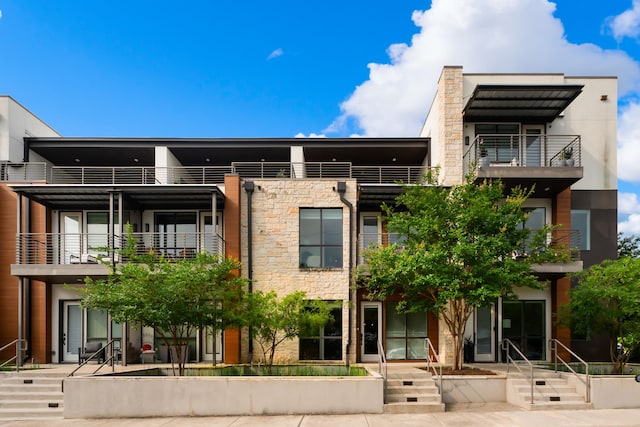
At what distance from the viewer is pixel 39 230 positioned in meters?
17.1

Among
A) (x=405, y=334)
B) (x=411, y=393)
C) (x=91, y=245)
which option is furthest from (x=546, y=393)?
(x=91, y=245)

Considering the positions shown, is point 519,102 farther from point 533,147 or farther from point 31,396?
point 31,396

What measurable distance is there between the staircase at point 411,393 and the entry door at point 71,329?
39.6ft

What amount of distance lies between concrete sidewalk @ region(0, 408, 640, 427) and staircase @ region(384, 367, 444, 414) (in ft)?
0.86

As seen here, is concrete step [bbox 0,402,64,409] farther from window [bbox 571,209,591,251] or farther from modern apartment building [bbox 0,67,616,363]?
window [bbox 571,209,591,251]

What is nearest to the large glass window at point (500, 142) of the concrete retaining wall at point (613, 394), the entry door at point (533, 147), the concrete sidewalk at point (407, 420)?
the entry door at point (533, 147)

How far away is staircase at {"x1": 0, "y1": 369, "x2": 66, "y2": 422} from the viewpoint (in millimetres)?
11703

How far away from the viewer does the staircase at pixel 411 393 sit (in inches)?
443

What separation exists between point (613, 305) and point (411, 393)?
7.18 meters

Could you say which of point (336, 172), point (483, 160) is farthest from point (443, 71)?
point (336, 172)

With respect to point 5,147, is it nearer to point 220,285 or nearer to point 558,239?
point 220,285

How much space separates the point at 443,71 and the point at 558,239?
25.2 feet

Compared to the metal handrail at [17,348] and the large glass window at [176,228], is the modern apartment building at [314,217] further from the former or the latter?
the metal handrail at [17,348]

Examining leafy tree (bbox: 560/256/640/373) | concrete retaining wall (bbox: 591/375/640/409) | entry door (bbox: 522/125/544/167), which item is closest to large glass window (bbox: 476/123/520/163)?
entry door (bbox: 522/125/544/167)
